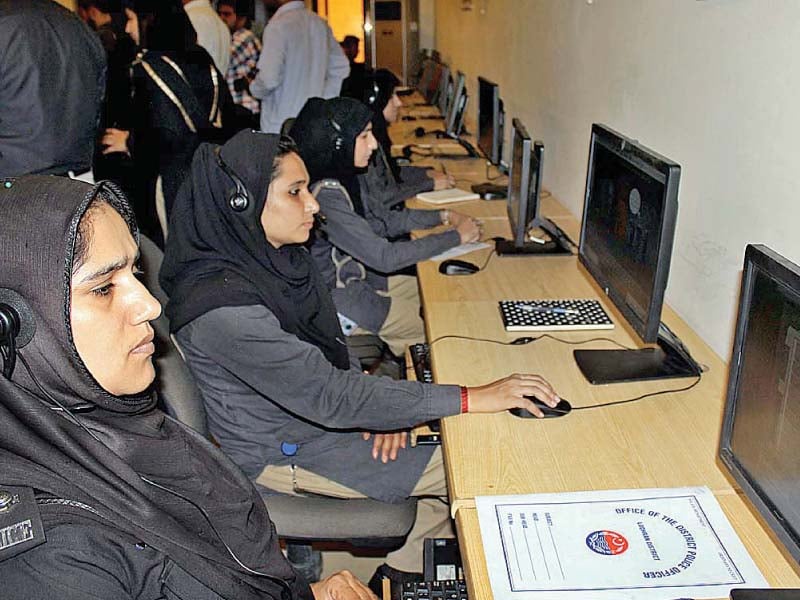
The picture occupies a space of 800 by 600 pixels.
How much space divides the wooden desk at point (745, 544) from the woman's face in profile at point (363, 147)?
6.54ft

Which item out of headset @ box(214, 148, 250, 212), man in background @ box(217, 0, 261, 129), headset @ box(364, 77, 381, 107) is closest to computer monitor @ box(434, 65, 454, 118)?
headset @ box(364, 77, 381, 107)

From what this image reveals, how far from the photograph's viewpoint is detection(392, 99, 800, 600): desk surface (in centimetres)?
122

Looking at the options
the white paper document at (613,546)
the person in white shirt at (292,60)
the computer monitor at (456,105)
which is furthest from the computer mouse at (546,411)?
the person in white shirt at (292,60)

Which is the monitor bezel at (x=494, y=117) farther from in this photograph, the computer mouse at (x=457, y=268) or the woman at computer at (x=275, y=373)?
the woman at computer at (x=275, y=373)

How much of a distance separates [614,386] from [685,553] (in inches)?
21.6

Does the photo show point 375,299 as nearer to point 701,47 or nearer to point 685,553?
point 701,47

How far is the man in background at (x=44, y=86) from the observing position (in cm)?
238

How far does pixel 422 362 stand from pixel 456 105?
2.93m

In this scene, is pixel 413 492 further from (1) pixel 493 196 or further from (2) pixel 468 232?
(1) pixel 493 196

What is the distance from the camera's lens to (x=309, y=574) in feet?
6.43

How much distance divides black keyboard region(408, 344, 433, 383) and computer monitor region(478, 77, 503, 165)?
1.86m

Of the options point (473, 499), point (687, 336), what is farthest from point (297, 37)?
point (473, 499)

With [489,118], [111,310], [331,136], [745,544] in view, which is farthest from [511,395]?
[489,118]

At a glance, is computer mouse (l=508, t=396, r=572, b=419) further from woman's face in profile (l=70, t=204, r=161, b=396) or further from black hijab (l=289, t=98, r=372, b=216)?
black hijab (l=289, t=98, r=372, b=216)
